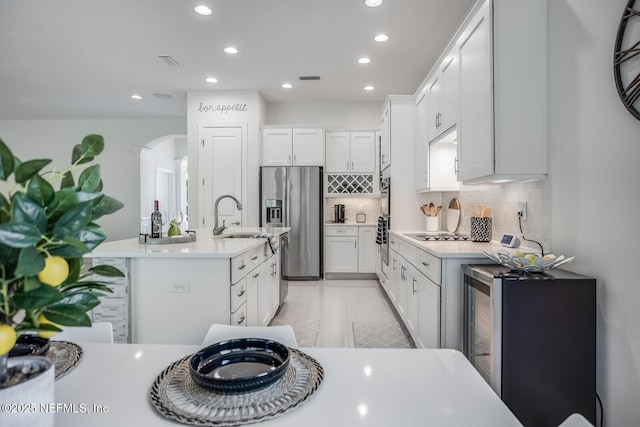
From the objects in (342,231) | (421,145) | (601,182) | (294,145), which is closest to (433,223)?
(421,145)

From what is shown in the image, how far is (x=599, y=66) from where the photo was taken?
165 cm

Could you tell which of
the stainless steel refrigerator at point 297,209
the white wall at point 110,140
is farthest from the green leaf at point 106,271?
the white wall at point 110,140

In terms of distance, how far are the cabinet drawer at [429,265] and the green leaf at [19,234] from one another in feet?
6.92

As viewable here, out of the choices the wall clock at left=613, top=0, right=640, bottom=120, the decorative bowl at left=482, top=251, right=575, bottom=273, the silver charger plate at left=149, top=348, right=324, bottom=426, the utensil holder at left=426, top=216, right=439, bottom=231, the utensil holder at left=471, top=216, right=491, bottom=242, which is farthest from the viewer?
the utensil holder at left=426, top=216, right=439, bottom=231

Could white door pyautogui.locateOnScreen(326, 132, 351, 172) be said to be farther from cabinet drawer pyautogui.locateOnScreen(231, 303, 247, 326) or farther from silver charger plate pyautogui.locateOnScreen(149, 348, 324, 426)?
silver charger plate pyautogui.locateOnScreen(149, 348, 324, 426)

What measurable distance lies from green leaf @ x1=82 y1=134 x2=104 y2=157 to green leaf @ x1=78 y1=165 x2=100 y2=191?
0.10ft

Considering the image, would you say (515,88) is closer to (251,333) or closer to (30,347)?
(251,333)

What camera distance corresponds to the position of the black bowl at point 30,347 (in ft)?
2.77

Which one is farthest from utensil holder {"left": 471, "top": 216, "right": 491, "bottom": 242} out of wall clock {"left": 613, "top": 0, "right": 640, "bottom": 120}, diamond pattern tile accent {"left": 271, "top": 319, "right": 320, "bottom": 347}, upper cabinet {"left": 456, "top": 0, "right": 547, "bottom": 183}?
diamond pattern tile accent {"left": 271, "top": 319, "right": 320, "bottom": 347}

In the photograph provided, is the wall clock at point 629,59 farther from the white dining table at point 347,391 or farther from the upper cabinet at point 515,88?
the white dining table at point 347,391

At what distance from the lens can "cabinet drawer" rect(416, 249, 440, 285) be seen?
2254 mm

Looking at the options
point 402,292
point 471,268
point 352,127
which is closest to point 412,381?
point 471,268

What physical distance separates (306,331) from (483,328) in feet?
6.04

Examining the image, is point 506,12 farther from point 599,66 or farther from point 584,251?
point 584,251
